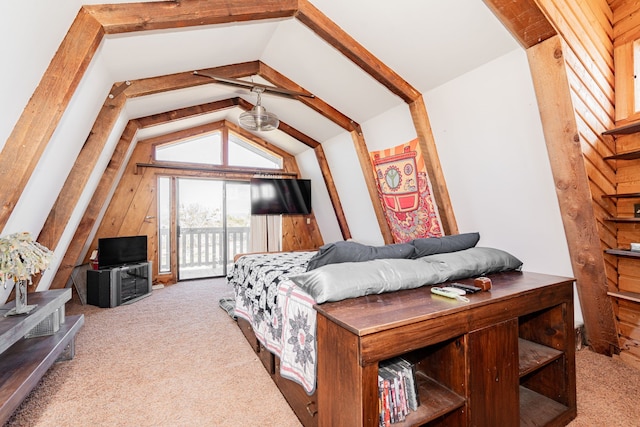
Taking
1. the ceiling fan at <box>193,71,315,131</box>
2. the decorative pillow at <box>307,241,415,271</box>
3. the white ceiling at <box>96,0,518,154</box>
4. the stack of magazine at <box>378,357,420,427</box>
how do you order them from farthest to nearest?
the ceiling fan at <box>193,71,315,131</box>
the white ceiling at <box>96,0,518,154</box>
the decorative pillow at <box>307,241,415,271</box>
the stack of magazine at <box>378,357,420,427</box>

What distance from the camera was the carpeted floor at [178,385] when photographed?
6.02 feet

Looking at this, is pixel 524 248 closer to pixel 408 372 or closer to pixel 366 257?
pixel 366 257

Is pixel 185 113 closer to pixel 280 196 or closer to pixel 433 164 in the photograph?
pixel 280 196

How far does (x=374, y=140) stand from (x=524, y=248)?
2.11 metres

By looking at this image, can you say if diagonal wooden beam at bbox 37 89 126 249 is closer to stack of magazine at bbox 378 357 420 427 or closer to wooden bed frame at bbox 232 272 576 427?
wooden bed frame at bbox 232 272 576 427

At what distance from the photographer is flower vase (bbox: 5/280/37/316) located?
1979 mm

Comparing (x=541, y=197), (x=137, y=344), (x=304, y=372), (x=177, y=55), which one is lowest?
(x=137, y=344)

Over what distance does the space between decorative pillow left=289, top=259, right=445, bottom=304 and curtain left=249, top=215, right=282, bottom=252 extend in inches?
182

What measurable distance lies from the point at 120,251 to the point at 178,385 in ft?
10.0

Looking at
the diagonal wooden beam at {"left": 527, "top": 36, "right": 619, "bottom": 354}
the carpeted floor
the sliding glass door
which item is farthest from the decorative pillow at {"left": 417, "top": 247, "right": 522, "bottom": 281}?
the sliding glass door

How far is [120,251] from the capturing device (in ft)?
14.5

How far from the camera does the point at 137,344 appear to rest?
9.44 feet

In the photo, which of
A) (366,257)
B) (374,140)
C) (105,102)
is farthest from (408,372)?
(105,102)

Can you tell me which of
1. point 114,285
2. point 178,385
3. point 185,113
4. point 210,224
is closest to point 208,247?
point 210,224
